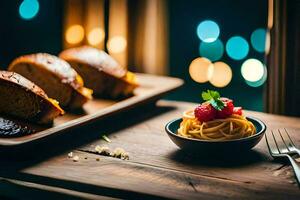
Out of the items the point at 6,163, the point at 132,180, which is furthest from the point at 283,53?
the point at 6,163

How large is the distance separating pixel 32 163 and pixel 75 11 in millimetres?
1442

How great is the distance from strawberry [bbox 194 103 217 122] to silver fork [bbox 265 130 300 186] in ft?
0.71

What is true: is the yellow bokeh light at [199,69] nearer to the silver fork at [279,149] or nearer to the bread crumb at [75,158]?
the silver fork at [279,149]

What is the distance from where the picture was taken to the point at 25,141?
1789 mm

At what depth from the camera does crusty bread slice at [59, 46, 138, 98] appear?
250 centimetres

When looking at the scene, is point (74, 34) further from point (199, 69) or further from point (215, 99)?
point (215, 99)

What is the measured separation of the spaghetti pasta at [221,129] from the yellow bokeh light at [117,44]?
3.98ft

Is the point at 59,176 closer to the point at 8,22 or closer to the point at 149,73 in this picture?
the point at 149,73

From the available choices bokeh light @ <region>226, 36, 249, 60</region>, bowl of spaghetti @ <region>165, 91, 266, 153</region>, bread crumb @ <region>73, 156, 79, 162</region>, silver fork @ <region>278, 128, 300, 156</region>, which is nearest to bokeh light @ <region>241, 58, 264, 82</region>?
bokeh light @ <region>226, 36, 249, 60</region>

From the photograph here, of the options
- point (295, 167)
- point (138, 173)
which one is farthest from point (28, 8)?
point (295, 167)

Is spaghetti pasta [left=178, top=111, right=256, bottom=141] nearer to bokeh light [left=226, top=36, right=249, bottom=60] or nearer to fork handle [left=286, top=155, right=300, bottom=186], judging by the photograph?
fork handle [left=286, top=155, right=300, bottom=186]

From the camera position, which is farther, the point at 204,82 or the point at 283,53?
the point at 204,82

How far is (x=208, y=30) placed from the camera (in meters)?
3.17

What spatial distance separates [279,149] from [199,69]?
1436 mm
